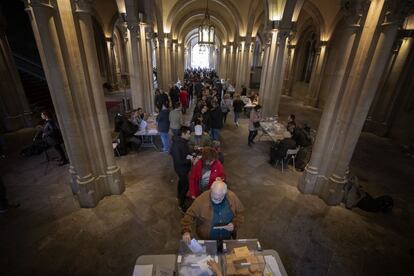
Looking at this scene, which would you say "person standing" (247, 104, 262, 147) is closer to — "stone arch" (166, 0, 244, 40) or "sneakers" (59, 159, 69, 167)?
"sneakers" (59, 159, 69, 167)

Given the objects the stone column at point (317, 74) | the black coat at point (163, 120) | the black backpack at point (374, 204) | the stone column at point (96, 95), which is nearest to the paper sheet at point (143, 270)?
the stone column at point (96, 95)

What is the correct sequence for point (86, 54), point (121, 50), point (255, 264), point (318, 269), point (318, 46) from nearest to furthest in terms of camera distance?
1. point (255, 264)
2. point (318, 269)
3. point (86, 54)
4. point (318, 46)
5. point (121, 50)

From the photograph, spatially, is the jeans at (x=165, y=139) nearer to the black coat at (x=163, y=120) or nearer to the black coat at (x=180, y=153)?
the black coat at (x=163, y=120)

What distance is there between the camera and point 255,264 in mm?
1980

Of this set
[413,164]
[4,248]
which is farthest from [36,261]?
[413,164]

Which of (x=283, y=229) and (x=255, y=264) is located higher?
(x=255, y=264)

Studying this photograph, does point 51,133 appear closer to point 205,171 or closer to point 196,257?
point 205,171

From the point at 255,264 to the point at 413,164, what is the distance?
28.0ft

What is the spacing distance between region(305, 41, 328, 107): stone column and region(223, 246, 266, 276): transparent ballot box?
15062 millimetres

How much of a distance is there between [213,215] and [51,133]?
5393 mm

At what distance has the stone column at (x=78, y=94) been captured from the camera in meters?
3.28

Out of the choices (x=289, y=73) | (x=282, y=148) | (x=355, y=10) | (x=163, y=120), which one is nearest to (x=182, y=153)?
(x=163, y=120)

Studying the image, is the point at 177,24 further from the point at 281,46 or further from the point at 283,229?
the point at 283,229

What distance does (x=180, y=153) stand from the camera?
3881 mm
